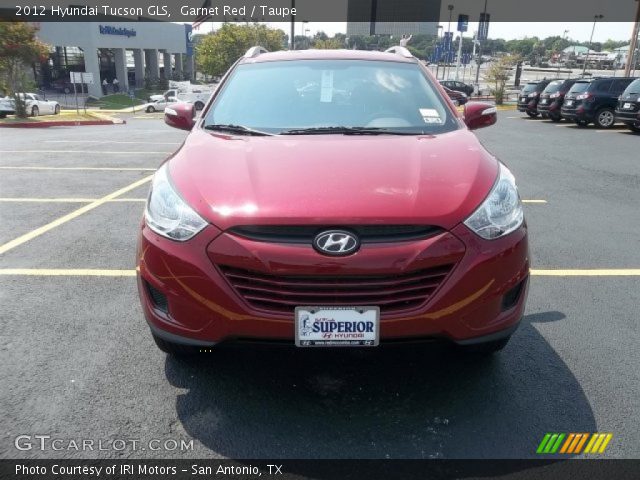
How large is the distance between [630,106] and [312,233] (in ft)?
53.7

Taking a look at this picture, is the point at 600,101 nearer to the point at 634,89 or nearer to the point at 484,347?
the point at 634,89

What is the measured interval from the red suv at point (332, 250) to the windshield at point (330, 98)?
584 millimetres

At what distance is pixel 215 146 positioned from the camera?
281 cm

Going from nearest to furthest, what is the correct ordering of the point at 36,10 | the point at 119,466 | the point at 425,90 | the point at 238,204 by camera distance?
the point at 119,466 < the point at 238,204 < the point at 425,90 < the point at 36,10

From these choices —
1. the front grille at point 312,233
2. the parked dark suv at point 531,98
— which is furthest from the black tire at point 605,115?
the front grille at point 312,233

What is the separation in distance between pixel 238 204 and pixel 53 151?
35.8ft

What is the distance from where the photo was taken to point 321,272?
2.11 m

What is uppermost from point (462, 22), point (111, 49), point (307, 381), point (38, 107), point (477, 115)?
point (462, 22)

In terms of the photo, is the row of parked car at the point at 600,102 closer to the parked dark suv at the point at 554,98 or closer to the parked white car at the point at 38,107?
the parked dark suv at the point at 554,98

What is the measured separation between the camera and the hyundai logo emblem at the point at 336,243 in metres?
2.12

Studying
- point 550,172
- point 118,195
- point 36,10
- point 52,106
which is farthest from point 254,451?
point 36,10

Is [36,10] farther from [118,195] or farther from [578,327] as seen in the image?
[578,327]

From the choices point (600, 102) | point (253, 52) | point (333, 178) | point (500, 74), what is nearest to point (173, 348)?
point (333, 178)

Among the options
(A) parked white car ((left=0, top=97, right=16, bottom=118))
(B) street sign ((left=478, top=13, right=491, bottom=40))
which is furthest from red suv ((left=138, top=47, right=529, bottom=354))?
(B) street sign ((left=478, top=13, right=491, bottom=40))
